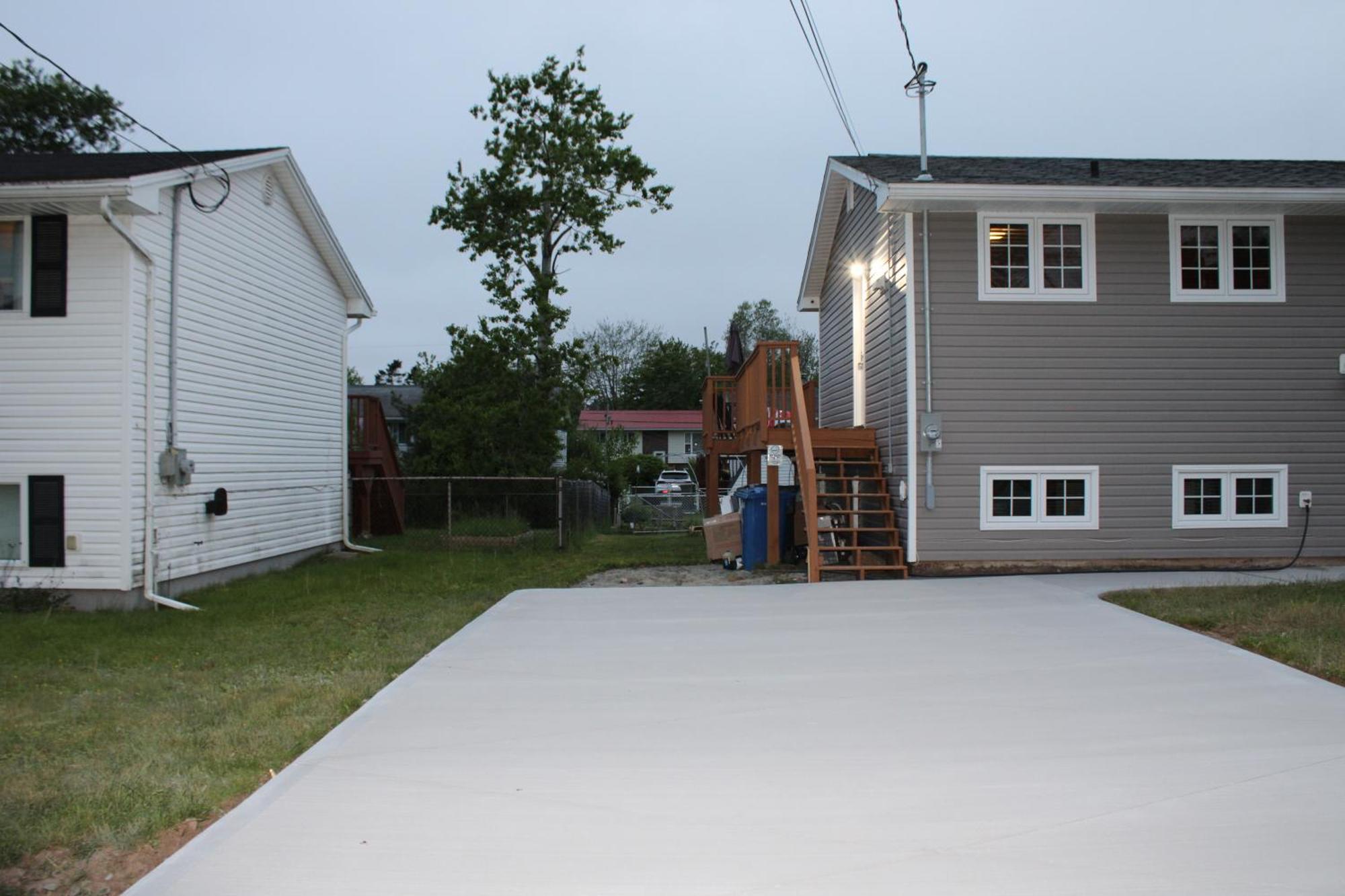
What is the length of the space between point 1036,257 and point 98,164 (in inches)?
434

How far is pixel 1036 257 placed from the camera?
35.9 feet

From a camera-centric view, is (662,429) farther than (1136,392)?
Yes

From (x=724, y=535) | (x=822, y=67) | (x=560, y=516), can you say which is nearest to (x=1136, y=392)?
(x=724, y=535)

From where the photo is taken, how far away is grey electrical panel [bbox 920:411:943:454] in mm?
10594

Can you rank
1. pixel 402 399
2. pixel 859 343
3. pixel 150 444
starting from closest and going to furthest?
pixel 150 444 → pixel 859 343 → pixel 402 399

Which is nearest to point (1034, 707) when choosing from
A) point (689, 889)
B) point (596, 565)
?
point (689, 889)

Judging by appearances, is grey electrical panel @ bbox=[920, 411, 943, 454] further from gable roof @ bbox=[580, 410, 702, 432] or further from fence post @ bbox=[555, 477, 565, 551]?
gable roof @ bbox=[580, 410, 702, 432]

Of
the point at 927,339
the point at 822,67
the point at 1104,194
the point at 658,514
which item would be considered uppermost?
the point at 822,67

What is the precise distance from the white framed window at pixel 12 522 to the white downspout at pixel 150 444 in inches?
45.6

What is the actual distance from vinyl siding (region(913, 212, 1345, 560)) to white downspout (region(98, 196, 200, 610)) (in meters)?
8.21

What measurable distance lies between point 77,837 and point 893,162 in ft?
40.0

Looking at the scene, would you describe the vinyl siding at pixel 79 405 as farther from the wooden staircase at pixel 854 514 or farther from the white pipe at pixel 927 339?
the white pipe at pixel 927 339

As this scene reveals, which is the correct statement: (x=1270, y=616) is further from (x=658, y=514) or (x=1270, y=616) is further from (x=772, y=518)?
(x=658, y=514)

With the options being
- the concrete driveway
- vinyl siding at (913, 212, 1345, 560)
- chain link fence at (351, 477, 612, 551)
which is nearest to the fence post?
chain link fence at (351, 477, 612, 551)
